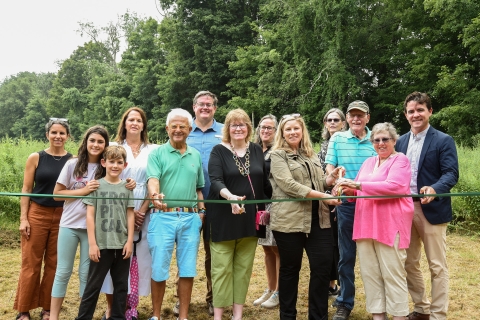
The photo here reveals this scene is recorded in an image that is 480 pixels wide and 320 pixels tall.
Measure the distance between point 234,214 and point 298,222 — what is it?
0.49m

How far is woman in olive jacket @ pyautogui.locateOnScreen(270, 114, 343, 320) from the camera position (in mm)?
3199

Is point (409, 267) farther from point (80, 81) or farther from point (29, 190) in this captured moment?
point (80, 81)

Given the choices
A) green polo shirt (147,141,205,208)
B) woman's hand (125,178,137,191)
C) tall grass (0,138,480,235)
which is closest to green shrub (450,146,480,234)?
tall grass (0,138,480,235)

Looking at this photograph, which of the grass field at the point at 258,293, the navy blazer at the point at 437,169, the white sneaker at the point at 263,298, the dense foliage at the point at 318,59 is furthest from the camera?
the dense foliage at the point at 318,59

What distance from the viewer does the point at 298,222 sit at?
10.4 feet

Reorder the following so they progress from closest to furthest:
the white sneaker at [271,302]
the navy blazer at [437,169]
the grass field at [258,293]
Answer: the navy blazer at [437,169] → the grass field at [258,293] → the white sneaker at [271,302]

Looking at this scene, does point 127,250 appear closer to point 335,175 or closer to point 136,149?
point 136,149

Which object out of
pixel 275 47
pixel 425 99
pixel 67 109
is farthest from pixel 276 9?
pixel 67 109

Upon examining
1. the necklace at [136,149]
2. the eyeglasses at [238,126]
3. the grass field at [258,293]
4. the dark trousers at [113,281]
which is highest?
the eyeglasses at [238,126]

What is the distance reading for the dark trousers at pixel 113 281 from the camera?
3086 millimetres

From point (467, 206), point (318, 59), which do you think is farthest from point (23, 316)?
point (318, 59)

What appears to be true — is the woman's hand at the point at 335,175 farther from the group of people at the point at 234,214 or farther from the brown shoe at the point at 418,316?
the brown shoe at the point at 418,316

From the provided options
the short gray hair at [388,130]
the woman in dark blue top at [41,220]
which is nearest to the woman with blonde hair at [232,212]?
the short gray hair at [388,130]

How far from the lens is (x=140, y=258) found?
3.47 meters
